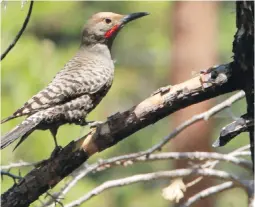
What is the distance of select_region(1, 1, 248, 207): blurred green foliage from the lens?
25.1 feet

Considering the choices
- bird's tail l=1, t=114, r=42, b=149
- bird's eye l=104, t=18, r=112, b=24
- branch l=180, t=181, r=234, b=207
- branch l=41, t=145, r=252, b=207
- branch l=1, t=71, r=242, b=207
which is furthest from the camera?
bird's eye l=104, t=18, r=112, b=24

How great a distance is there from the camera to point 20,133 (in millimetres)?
4301

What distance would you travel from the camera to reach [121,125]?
3496 millimetres

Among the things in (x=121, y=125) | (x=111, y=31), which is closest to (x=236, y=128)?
(x=121, y=125)

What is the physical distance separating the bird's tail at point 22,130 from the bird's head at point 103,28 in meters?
1.08

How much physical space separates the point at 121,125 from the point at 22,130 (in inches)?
38.8

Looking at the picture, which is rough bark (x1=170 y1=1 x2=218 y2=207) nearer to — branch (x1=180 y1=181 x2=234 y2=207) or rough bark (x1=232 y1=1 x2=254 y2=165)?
branch (x1=180 y1=181 x2=234 y2=207)

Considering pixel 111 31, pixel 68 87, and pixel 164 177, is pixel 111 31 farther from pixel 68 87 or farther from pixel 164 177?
pixel 164 177

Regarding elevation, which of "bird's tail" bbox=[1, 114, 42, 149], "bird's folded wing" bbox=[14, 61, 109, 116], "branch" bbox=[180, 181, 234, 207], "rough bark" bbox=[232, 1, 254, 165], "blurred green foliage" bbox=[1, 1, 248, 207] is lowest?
"blurred green foliage" bbox=[1, 1, 248, 207]

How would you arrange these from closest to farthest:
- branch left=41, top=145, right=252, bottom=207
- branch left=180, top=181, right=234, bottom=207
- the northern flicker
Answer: branch left=180, top=181, right=234, bottom=207 < branch left=41, top=145, right=252, bottom=207 < the northern flicker

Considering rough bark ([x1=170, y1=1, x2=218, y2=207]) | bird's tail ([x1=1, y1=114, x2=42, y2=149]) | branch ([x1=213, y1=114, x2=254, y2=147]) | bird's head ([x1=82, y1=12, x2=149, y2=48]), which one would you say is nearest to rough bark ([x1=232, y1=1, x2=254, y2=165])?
branch ([x1=213, y1=114, x2=254, y2=147])

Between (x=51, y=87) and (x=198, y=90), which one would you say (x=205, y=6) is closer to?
(x=51, y=87)

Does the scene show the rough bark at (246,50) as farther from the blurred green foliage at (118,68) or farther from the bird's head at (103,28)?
the blurred green foliage at (118,68)

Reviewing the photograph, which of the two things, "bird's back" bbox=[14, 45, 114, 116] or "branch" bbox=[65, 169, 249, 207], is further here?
"bird's back" bbox=[14, 45, 114, 116]
